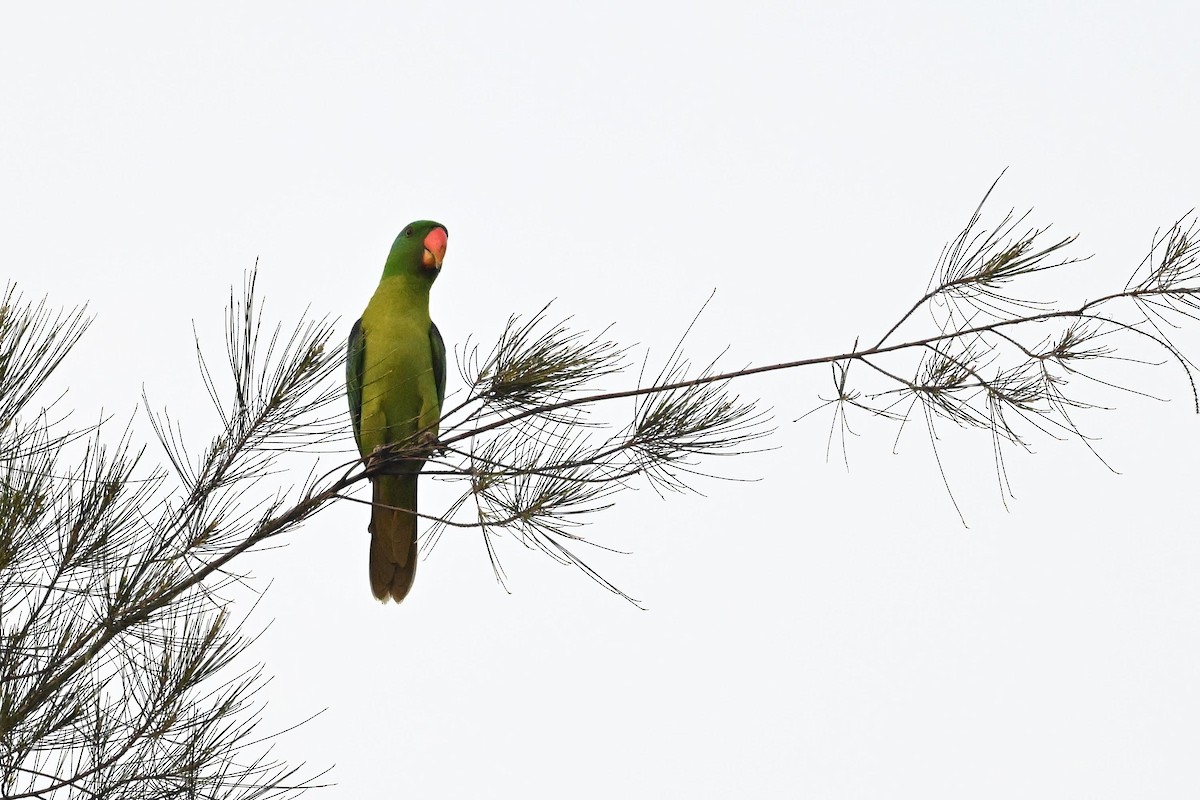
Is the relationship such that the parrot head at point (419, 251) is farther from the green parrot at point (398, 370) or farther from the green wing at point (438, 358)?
the green wing at point (438, 358)

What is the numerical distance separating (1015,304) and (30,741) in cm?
172

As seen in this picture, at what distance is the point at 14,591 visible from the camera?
1.67 metres

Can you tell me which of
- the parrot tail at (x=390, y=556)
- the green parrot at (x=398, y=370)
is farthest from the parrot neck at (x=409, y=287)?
the parrot tail at (x=390, y=556)

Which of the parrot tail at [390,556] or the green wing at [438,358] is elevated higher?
the green wing at [438,358]

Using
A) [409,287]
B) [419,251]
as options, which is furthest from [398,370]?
[419,251]

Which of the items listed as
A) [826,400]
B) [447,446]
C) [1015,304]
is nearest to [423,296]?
[447,446]

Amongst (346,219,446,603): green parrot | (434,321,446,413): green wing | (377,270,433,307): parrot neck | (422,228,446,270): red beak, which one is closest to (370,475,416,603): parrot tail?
(346,219,446,603): green parrot

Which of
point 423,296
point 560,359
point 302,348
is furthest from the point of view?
point 423,296

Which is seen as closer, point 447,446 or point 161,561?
point 161,561

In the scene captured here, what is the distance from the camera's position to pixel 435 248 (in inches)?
122

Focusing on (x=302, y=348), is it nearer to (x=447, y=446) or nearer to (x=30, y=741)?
(x=447, y=446)

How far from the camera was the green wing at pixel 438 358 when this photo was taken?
3.12m

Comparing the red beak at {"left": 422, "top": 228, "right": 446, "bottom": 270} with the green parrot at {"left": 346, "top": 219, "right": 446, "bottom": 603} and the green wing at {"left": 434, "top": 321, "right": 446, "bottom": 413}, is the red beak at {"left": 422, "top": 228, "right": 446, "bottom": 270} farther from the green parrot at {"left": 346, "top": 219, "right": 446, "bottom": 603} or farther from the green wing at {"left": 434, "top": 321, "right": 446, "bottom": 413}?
the green wing at {"left": 434, "top": 321, "right": 446, "bottom": 413}

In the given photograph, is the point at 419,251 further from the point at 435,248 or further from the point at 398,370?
the point at 398,370
